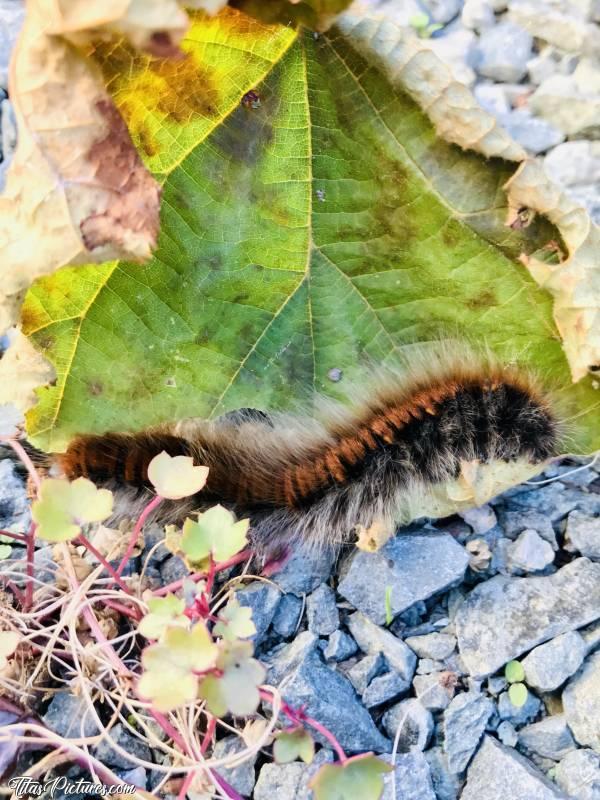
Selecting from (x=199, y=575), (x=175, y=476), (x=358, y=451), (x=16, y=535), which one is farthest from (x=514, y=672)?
(x=16, y=535)

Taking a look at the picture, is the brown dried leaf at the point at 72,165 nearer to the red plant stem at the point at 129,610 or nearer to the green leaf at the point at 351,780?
the red plant stem at the point at 129,610

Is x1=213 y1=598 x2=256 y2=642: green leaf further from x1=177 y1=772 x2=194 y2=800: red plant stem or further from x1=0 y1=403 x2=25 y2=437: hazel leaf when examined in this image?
x1=0 y1=403 x2=25 y2=437: hazel leaf

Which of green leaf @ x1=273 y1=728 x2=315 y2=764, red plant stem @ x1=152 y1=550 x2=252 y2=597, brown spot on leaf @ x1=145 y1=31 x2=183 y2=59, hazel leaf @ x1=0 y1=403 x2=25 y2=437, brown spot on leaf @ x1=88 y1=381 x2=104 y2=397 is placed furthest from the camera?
hazel leaf @ x1=0 y1=403 x2=25 y2=437

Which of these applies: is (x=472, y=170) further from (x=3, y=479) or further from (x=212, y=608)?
(x=3, y=479)

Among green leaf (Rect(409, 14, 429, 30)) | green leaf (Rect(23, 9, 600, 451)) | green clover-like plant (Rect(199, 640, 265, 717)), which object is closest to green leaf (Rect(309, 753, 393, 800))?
green clover-like plant (Rect(199, 640, 265, 717))

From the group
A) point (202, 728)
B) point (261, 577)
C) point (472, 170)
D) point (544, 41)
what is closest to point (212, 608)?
point (261, 577)

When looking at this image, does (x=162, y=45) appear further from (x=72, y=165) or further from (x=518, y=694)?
(x=518, y=694)

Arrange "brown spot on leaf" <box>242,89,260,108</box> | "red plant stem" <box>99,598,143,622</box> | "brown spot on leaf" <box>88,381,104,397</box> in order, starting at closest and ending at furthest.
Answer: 1. "red plant stem" <box>99,598,143,622</box>
2. "brown spot on leaf" <box>242,89,260,108</box>
3. "brown spot on leaf" <box>88,381,104,397</box>
